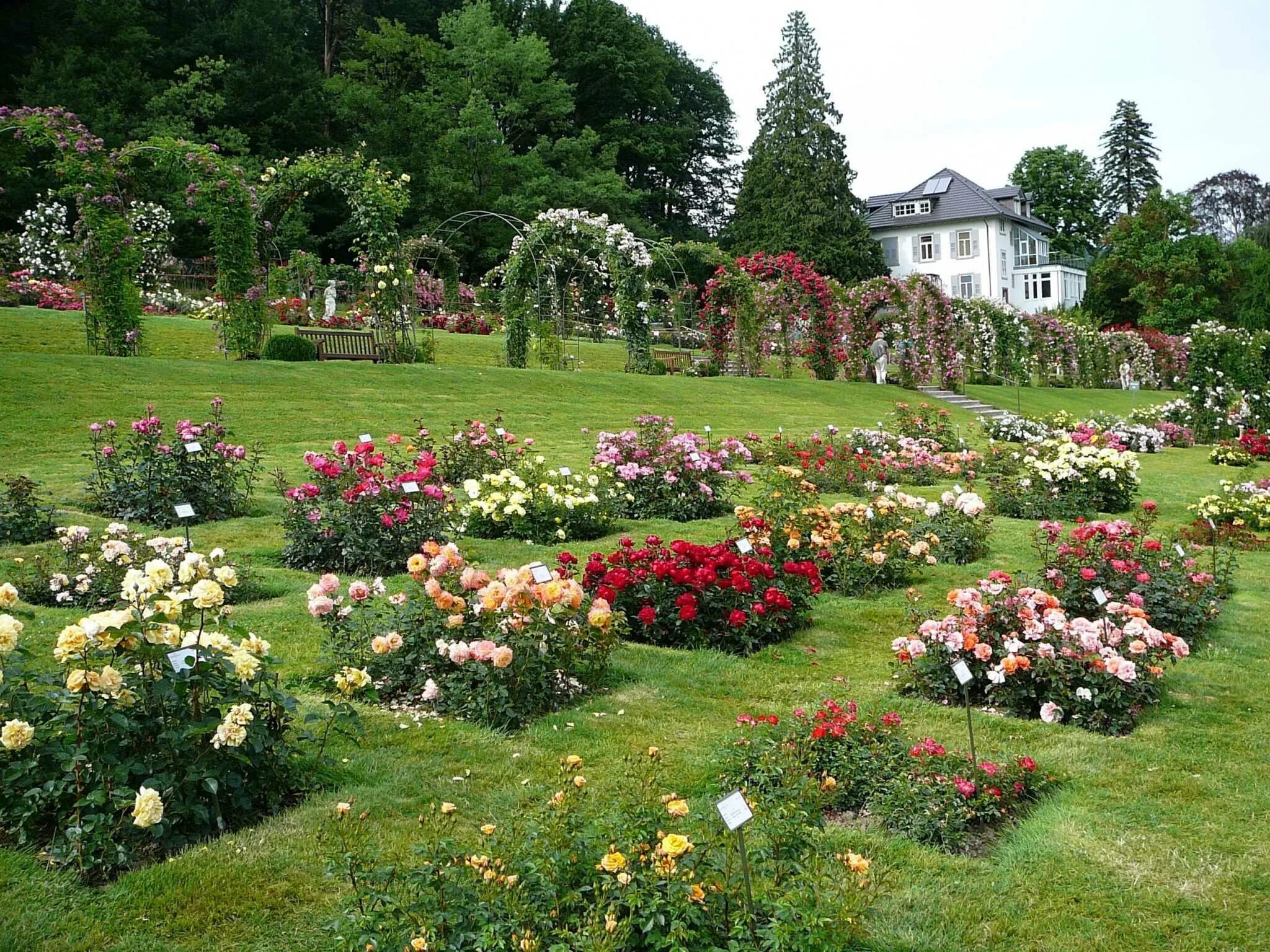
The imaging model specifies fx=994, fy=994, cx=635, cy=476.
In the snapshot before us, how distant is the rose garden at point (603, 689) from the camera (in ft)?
9.09

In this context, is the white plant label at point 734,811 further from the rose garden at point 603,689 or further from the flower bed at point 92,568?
the flower bed at point 92,568

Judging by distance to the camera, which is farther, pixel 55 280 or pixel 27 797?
pixel 55 280

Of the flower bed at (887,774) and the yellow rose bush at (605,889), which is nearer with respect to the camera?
the yellow rose bush at (605,889)

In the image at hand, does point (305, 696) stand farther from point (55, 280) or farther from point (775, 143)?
point (775, 143)

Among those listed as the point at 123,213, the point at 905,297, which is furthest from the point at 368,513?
the point at 905,297

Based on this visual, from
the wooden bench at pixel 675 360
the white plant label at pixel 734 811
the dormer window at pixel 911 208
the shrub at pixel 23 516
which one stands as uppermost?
the dormer window at pixel 911 208

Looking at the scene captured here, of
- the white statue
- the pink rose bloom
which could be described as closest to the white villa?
the white statue

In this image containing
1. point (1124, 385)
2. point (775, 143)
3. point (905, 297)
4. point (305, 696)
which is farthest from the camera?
point (775, 143)

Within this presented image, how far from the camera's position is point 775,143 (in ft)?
150

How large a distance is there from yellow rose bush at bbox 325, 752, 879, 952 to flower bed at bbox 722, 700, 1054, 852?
2.21 ft

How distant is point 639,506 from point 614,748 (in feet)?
16.0

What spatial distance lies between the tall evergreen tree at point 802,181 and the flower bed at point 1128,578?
39.4 metres

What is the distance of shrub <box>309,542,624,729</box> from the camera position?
427 cm

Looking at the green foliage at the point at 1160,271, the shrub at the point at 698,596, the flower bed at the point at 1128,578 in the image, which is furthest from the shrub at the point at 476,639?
the green foliage at the point at 1160,271
